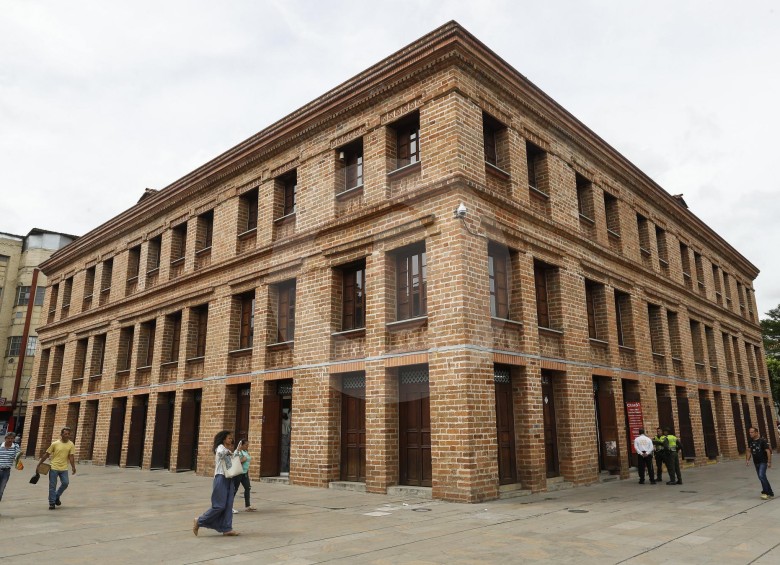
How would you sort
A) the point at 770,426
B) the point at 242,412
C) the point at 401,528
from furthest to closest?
the point at 770,426 < the point at 242,412 < the point at 401,528

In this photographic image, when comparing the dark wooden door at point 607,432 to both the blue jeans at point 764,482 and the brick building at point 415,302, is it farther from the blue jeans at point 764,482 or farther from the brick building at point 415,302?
the blue jeans at point 764,482

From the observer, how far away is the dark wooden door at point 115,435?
20000 mm

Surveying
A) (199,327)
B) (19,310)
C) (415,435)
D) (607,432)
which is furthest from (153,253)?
(19,310)

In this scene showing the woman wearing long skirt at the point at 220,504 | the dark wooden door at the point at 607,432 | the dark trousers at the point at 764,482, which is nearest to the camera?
the woman wearing long skirt at the point at 220,504

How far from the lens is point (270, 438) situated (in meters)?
14.8

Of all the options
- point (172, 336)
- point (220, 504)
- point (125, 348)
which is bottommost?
point (220, 504)

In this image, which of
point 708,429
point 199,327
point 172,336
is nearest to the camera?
point 199,327

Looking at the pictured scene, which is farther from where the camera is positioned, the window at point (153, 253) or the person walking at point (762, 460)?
the window at point (153, 253)

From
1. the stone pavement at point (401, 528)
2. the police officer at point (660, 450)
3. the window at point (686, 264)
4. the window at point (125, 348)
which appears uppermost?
the window at point (686, 264)

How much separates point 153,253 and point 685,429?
2009cm

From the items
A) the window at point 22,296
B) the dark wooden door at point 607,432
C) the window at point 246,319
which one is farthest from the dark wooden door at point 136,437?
the window at point 22,296

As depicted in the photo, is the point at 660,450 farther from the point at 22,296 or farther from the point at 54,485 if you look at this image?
the point at 22,296

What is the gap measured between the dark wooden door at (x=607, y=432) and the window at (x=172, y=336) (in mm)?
13526

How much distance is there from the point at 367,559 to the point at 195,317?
13.8 m
